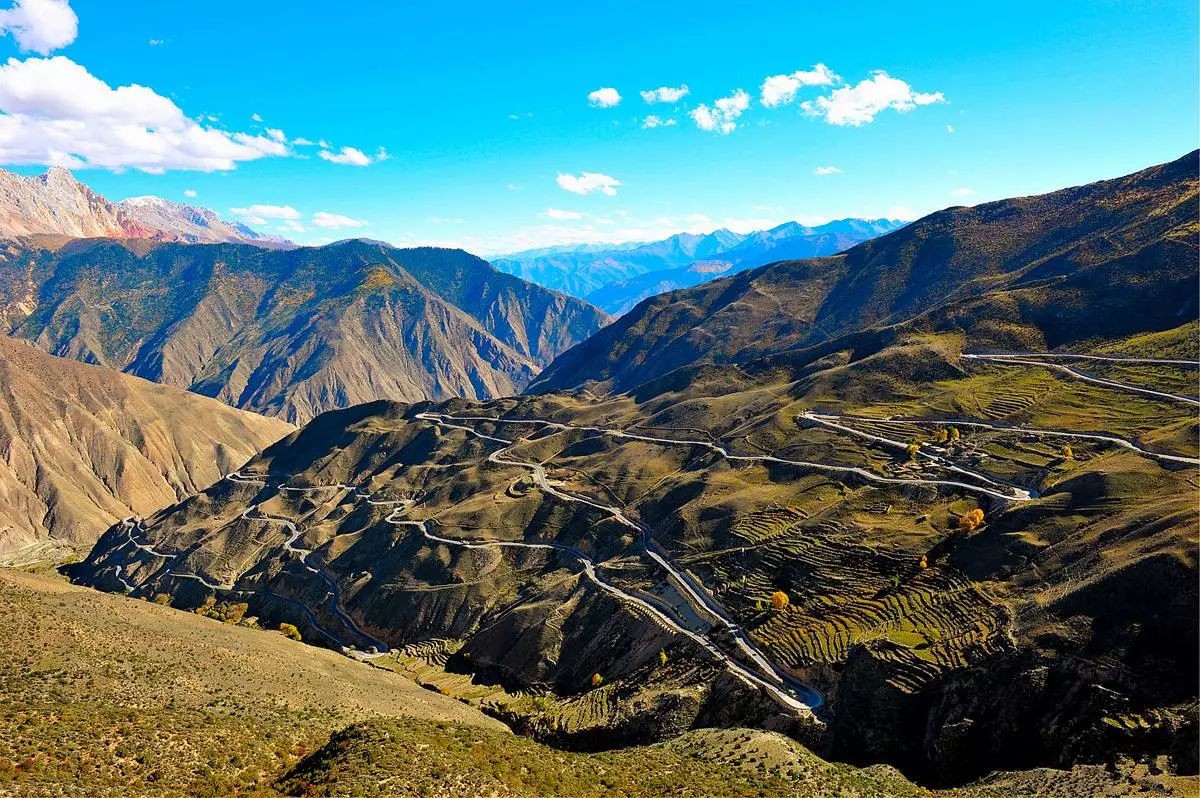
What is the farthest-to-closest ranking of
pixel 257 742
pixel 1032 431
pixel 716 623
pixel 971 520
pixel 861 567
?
pixel 1032 431 → pixel 716 623 → pixel 971 520 → pixel 861 567 → pixel 257 742

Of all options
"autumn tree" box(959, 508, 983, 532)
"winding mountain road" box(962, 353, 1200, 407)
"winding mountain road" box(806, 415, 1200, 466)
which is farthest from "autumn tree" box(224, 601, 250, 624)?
"winding mountain road" box(962, 353, 1200, 407)

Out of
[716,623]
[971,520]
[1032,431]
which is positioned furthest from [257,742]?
[1032,431]

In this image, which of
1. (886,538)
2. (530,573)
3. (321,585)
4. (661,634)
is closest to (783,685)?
(661,634)

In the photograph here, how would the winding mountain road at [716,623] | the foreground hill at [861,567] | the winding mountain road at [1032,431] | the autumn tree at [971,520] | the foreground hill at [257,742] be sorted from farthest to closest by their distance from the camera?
the winding mountain road at [1032,431]
the autumn tree at [971,520]
the winding mountain road at [716,623]
the foreground hill at [861,567]
the foreground hill at [257,742]

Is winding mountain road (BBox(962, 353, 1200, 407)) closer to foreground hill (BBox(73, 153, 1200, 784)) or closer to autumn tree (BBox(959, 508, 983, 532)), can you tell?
foreground hill (BBox(73, 153, 1200, 784))

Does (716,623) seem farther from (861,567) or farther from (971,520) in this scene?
(971,520)

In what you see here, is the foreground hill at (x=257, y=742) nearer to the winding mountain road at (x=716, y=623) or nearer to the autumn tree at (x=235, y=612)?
the winding mountain road at (x=716, y=623)

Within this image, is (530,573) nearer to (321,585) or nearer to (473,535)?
(473,535)

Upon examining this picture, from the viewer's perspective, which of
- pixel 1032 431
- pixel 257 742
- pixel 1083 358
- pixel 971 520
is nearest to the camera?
pixel 257 742

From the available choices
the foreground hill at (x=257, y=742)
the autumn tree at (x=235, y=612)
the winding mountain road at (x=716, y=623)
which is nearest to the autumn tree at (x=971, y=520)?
the winding mountain road at (x=716, y=623)

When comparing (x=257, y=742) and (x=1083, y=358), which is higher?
(x=1083, y=358)
